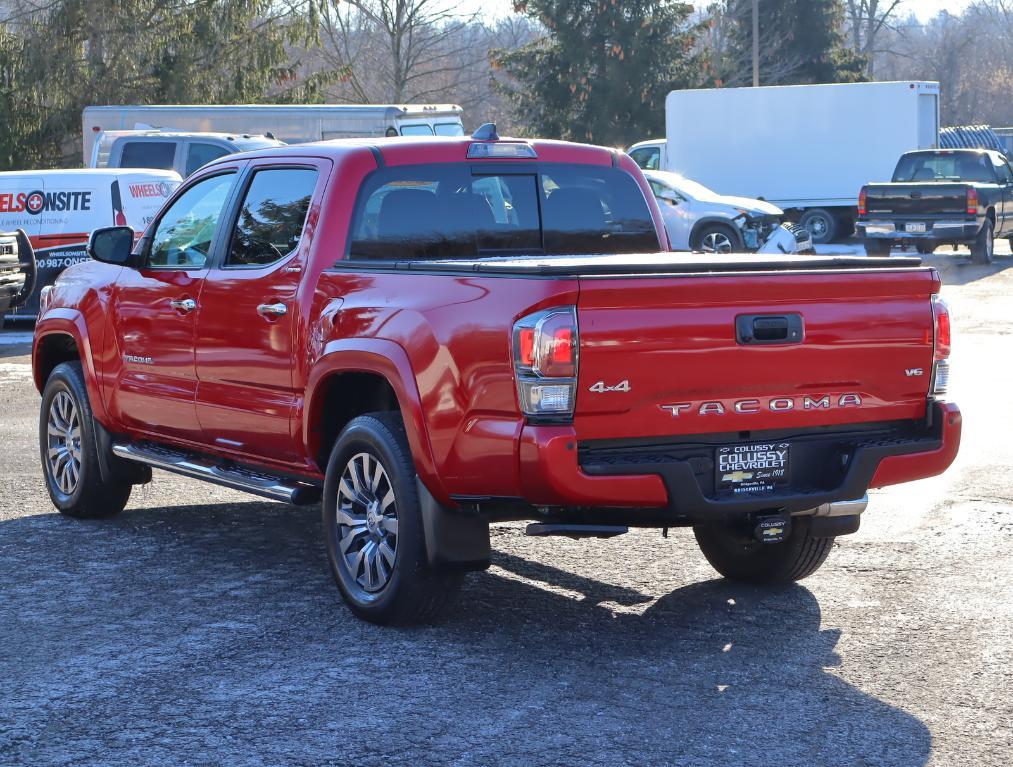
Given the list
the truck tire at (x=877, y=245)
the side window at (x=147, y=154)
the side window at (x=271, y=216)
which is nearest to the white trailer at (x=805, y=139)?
the truck tire at (x=877, y=245)

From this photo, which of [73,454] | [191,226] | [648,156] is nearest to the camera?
[191,226]

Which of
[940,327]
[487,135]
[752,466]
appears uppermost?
[487,135]

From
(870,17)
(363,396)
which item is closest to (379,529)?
(363,396)

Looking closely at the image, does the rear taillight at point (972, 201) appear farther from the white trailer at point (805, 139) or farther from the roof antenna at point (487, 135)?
the roof antenna at point (487, 135)

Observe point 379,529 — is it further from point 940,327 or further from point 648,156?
point 648,156

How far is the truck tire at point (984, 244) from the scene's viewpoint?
25.9 meters

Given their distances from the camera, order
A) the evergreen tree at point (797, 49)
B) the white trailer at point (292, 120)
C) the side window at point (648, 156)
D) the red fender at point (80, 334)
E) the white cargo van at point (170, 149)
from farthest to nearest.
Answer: the evergreen tree at point (797, 49) → the side window at point (648, 156) → the white trailer at point (292, 120) → the white cargo van at point (170, 149) → the red fender at point (80, 334)

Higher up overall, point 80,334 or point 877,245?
point 80,334

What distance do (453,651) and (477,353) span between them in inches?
44.2

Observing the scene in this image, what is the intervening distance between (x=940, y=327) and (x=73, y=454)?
184 inches

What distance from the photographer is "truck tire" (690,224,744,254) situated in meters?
23.3

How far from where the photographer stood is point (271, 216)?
6.65 m

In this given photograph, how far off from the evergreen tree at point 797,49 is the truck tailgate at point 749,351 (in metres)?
47.5

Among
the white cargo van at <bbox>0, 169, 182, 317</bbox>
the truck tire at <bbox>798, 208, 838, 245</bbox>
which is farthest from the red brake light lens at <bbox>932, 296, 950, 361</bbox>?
the truck tire at <bbox>798, 208, 838, 245</bbox>
